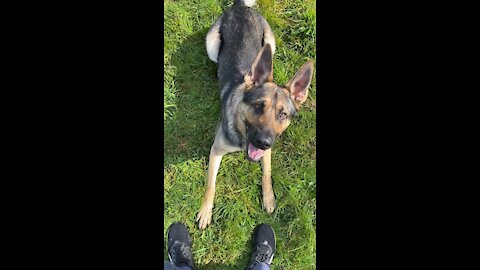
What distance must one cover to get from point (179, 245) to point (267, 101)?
230 cm

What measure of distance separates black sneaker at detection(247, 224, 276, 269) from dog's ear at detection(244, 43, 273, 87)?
2.05 metres

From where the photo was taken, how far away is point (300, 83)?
3.67 meters

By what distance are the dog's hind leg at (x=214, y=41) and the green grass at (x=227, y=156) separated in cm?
26

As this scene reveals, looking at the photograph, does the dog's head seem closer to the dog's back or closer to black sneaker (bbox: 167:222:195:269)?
the dog's back

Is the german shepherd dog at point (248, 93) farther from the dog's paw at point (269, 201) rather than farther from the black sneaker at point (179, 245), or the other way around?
the black sneaker at point (179, 245)

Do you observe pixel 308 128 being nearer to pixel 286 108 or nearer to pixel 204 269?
pixel 286 108

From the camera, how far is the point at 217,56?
5035 millimetres

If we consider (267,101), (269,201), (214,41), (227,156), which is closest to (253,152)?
(267,101)

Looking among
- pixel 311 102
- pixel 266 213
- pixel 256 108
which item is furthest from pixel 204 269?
pixel 311 102

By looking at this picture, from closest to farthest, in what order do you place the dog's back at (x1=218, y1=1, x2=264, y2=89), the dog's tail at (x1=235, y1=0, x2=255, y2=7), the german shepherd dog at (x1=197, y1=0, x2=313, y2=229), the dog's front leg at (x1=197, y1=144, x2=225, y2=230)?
the german shepherd dog at (x1=197, y1=0, x2=313, y2=229), the dog's back at (x1=218, y1=1, x2=264, y2=89), the dog's front leg at (x1=197, y1=144, x2=225, y2=230), the dog's tail at (x1=235, y1=0, x2=255, y2=7)

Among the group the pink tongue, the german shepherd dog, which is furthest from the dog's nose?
the pink tongue

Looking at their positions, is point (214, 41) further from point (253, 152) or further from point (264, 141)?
point (264, 141)

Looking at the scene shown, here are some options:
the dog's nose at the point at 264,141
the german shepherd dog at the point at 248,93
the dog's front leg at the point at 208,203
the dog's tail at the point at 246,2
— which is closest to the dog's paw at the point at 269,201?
the german shepherd dog at the point at 248,93

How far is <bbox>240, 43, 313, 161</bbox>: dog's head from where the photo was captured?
355 cm
